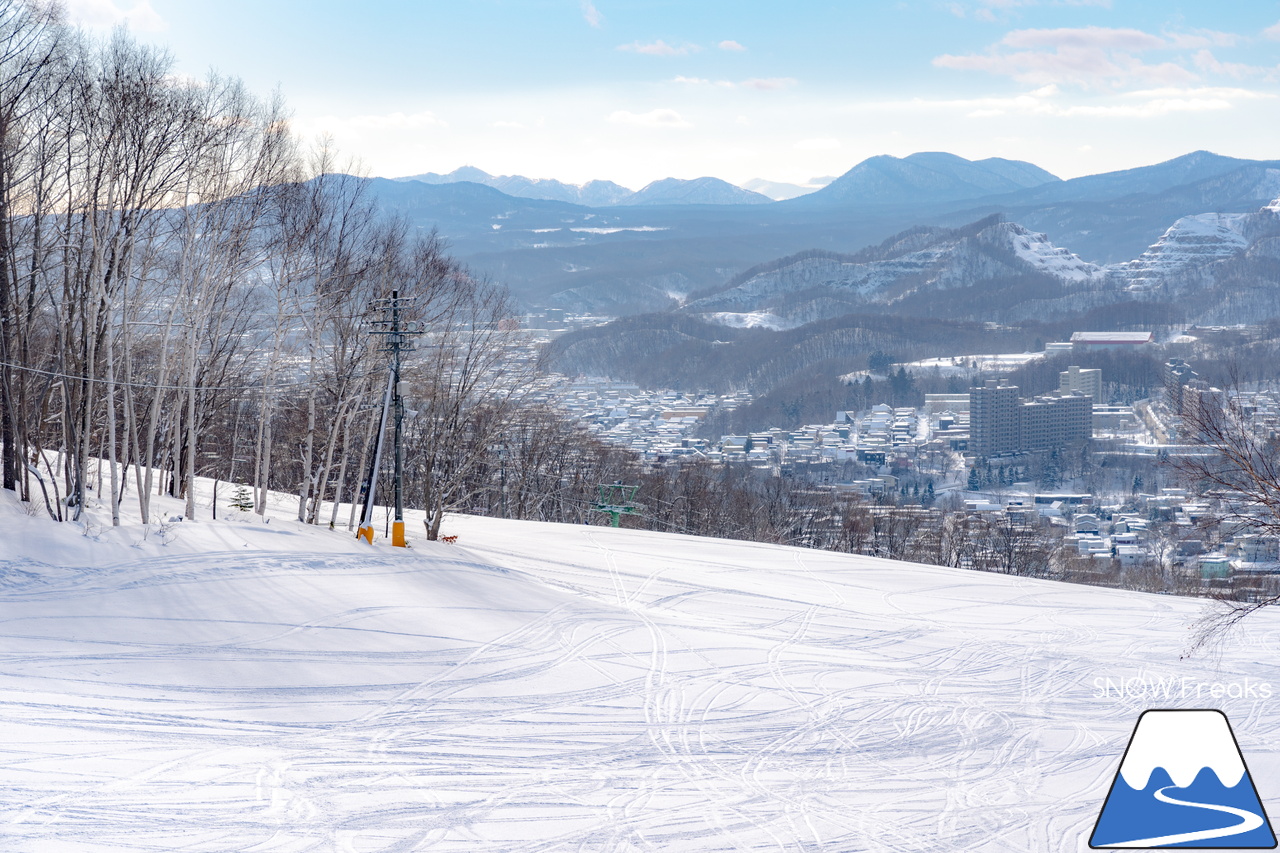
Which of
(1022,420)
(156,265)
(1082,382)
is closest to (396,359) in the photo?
(156,265)

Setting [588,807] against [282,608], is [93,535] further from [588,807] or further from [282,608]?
[588,807]

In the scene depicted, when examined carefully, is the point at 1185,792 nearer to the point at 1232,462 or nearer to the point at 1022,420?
the point at 1232,462

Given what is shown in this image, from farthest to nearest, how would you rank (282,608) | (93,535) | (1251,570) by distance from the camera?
(1251,570)
(93,535)
(282,608)

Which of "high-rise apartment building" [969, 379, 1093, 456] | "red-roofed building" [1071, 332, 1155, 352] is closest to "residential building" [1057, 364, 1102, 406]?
"high-rise apartment building" [969, 379, 1093, 456]

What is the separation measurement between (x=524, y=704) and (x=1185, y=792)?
8298 millimetres

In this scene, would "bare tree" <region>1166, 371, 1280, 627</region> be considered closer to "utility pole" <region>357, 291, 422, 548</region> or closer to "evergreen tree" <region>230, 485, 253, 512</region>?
"utility pole" <region>357, 291, 422, 548</region>

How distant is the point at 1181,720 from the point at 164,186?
19137 millimetres

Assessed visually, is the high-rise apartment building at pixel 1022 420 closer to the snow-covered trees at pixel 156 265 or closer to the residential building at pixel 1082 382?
the residential building at pixel 1082 382

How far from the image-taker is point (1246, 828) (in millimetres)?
9016

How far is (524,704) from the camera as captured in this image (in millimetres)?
13734

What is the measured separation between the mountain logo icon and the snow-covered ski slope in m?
1.81

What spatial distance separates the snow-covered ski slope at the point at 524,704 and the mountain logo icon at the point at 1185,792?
1812mm

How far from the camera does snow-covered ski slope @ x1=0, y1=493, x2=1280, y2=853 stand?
1010 cm

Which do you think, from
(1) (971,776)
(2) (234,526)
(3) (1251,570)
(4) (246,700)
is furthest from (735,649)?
(3) (1251,570)
